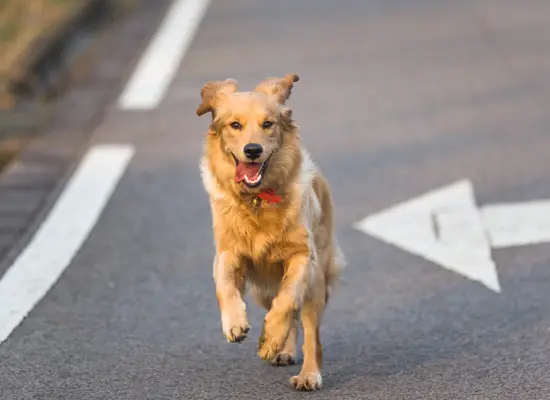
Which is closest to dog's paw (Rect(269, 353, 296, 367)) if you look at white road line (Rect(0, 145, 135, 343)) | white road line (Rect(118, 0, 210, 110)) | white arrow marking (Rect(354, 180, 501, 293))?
white road line (Rect(0, 145, 135, 343))

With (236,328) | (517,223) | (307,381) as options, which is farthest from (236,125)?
(517,223)

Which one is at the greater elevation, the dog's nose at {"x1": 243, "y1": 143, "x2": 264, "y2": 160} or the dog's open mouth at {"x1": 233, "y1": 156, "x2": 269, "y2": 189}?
the dog's nose at {"x1": 243, "y1": 143, "x2": 264, "y2": 160}

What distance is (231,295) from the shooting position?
20.0ft

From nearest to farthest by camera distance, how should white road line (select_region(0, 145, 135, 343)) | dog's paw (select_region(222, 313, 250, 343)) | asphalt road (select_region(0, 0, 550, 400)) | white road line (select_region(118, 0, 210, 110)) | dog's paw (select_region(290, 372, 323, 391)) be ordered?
dog's paw (select_region(222, 313, 250, 343)) → dog's paw (select_region(290, 372, 323, 391)) → asphalt road (select_region(0, 0, 550, 400)) → white road line (select_region(0, 145, 135, 343)) → white road line (select_region(118, 0, 210, 110))

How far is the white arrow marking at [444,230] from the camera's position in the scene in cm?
830

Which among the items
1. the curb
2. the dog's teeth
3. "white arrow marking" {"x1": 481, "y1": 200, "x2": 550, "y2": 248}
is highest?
the dog's teeth

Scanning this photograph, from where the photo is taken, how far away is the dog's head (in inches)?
240

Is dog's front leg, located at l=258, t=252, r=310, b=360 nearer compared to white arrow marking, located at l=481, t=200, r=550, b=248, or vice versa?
dog's front leg, located at l=258, t=252, r=310, b=360

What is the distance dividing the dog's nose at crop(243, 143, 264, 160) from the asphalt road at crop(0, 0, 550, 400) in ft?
3.45

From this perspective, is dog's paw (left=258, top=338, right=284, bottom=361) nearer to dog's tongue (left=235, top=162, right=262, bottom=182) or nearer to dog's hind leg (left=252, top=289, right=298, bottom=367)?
dog's hind leg (left=252, top=289, right=298, bottom=367)

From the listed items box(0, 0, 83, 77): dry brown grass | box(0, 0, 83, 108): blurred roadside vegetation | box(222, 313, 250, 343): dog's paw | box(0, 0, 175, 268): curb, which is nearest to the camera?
box(222, 313, 250, 343): dog's paw

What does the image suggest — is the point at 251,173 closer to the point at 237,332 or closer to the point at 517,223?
the point at 237,332

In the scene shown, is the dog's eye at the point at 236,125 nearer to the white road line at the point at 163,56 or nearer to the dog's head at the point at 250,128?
the dog's head at the point at 250,128

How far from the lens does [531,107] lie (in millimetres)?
12477
